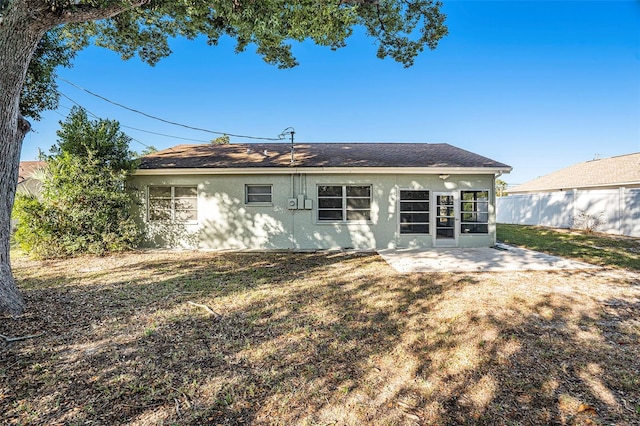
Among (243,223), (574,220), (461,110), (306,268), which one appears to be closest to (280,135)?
(243,223)

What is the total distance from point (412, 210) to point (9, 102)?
33.4 feet

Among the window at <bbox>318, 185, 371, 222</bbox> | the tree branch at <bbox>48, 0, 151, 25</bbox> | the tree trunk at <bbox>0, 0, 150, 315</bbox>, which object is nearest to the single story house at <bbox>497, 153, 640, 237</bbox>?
the window at <bbox>318, 185, 371, 222</bbox>

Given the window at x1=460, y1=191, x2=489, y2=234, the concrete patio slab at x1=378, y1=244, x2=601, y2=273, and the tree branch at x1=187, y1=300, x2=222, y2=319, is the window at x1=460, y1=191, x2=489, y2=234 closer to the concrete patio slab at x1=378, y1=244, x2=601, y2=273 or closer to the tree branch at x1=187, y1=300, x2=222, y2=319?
the concrete patio slab at x1=378, y1=244, x2=601, y2=273

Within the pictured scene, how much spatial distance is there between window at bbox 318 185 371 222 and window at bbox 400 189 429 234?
125 centimetres

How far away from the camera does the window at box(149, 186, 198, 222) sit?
1018 cm

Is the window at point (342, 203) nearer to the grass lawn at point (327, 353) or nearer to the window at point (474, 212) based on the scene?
the window at point (474, 212)

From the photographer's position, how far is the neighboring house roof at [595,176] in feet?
47.4

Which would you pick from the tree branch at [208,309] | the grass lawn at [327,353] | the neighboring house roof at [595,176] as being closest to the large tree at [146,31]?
the grass lawn at [327,353]

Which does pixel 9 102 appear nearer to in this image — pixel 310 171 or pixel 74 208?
pixel 74 208

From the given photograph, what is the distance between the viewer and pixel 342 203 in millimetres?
10070

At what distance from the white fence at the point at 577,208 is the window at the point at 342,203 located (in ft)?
41.4

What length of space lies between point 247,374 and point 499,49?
51.3 feet

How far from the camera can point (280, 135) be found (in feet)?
36.8

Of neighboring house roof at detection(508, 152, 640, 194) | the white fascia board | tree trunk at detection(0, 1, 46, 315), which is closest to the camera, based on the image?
tree trunk at detection(0, 1, 46, 315)
